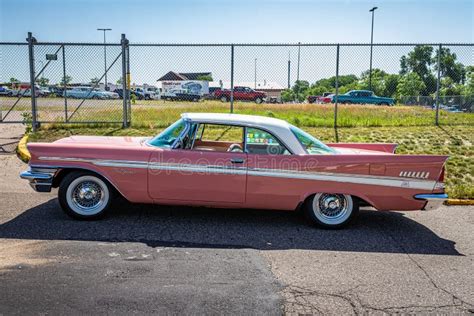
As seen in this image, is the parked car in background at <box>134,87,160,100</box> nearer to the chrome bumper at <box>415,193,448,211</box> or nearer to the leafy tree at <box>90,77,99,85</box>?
the leafy tree at <box>90,77,99,85</box>

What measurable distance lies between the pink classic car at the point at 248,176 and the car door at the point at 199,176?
1cm

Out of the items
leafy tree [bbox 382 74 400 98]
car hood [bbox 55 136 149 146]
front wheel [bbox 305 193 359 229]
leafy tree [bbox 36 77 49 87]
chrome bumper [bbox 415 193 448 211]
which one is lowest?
front wheel [bbox 305 193 359 229]

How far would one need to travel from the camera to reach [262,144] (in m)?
5.77

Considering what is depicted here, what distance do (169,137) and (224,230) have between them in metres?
1.37

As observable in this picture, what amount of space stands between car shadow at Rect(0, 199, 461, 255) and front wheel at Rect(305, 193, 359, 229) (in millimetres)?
Answer: 127

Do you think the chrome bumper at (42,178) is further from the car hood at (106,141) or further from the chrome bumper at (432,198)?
the chrome bumper at (432,198)

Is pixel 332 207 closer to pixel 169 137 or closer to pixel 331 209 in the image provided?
pixel 331 209

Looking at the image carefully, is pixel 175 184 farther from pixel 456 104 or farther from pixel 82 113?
pixel 456 104

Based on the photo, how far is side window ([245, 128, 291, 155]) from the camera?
576 cm

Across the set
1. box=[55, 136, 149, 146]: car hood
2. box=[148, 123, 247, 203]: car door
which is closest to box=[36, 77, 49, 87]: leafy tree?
box=[55, 136, 149, 146]: car hood

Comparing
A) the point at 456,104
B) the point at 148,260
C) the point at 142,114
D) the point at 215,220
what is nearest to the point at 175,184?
the point at 215,220

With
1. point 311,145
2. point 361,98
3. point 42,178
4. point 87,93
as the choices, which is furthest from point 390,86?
point 42,178

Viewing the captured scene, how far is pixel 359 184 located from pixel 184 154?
2.15 m

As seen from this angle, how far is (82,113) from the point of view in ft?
43.0
